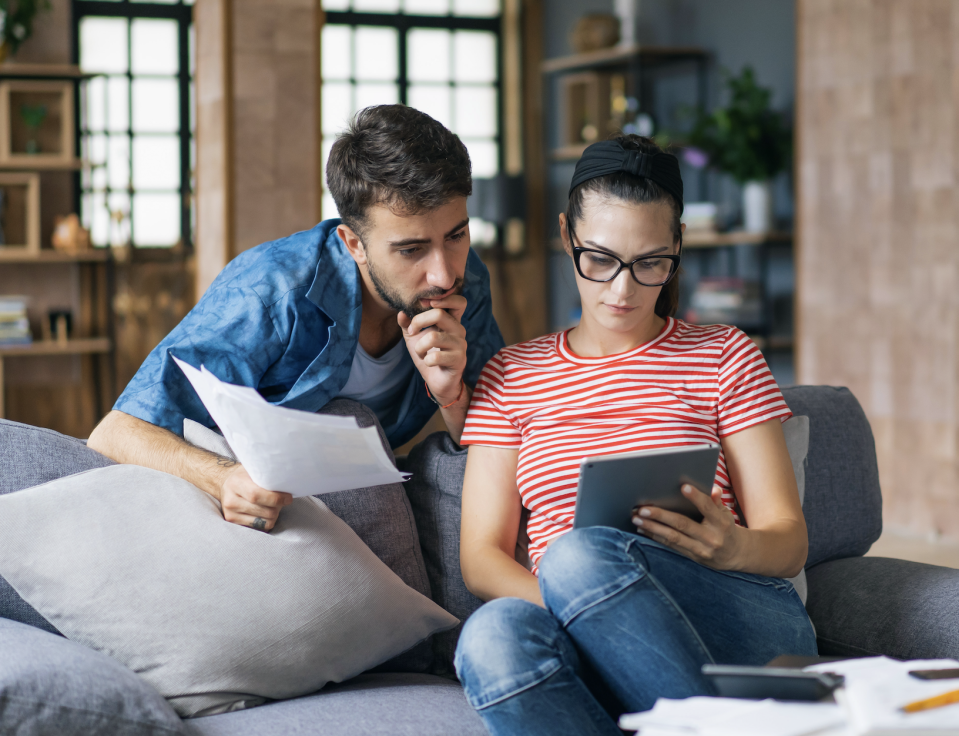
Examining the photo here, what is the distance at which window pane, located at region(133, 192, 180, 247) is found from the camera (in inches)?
245

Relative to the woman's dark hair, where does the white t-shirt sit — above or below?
below

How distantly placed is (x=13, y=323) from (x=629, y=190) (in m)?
4.79

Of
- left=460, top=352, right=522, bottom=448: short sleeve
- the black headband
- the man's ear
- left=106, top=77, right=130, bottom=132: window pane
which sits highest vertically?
left=106, top=77, right=130, bottom=132: window pane

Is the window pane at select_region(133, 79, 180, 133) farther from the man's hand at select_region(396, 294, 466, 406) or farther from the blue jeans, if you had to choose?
the blue jeans

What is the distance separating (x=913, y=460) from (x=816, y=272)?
941 millimetres

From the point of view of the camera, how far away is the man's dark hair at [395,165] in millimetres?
1689

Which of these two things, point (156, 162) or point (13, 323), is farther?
point (156, 162)

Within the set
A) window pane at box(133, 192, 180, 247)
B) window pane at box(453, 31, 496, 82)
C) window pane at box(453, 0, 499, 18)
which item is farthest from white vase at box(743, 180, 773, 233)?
window pane at box(133, 192, 180, 247)

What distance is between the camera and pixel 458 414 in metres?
1.75

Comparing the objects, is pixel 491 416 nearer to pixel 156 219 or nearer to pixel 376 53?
pixel 156 219

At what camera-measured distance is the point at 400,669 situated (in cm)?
164

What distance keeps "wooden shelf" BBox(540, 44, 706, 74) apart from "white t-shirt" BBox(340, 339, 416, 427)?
4.23 m

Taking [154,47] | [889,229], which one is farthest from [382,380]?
[154,47]

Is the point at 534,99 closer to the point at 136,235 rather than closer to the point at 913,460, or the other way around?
the point at 136,235
